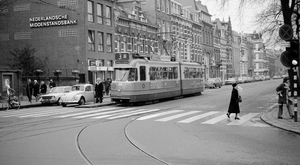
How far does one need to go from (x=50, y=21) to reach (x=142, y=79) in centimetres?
2113

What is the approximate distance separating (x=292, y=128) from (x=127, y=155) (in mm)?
6780

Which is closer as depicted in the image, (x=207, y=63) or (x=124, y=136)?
(x=124, y=136)

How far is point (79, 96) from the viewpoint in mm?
25297

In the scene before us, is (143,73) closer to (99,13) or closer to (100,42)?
(100,42)

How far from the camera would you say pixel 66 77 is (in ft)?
123

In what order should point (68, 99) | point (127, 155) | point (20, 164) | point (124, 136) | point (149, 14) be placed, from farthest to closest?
point (149, 14) → point (68, 99) → point (124, 136) → point (127, 155) → point (20, 164)

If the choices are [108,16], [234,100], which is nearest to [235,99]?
[234,100]

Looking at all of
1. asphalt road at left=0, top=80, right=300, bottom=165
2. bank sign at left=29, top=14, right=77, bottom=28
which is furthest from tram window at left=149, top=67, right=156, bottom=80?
bank sign at left=29, top=14, right=77, bottom=28

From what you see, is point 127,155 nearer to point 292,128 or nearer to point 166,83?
point 292,128

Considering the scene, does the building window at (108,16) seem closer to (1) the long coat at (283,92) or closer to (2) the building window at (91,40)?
(2) the building window at (91,40)

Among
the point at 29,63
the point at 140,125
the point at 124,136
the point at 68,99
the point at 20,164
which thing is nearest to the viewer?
the point at 20,164

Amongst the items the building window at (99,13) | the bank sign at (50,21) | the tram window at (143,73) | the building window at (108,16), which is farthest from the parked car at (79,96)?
the building window at (108,16)

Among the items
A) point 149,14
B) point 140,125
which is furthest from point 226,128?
point 149,14

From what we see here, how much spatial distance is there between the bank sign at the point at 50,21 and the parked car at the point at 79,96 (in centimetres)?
1585
